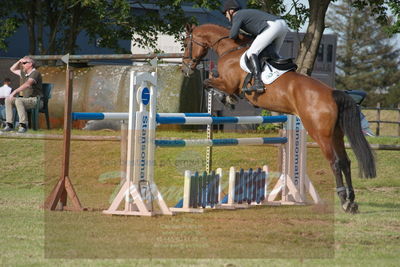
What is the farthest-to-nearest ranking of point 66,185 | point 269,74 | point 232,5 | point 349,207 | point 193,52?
point 193,52
point 232,5
point 269,74
point 349,207
point 66,185

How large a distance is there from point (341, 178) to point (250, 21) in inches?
82.1

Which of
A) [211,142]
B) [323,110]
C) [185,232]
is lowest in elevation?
[185,232]

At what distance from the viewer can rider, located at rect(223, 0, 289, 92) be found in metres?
8.97

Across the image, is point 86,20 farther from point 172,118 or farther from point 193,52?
point 172,118

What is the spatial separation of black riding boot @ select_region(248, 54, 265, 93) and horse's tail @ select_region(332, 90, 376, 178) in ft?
2.96

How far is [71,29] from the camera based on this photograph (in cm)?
2283

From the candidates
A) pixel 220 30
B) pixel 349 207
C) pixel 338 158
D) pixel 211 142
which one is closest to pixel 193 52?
pixel 220 30

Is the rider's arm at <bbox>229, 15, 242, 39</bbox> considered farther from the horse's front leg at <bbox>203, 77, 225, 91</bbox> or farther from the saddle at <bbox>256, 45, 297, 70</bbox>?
the horse's front leg at <bbox>203, 77, 225, 91</bbox>

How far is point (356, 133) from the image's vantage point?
8.43 meters

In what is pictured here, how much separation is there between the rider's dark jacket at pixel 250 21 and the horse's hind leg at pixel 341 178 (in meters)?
1.50

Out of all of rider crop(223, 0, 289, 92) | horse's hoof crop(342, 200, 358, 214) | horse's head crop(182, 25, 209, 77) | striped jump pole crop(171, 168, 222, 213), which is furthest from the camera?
horse's head crop(182, 25, 209, 77)

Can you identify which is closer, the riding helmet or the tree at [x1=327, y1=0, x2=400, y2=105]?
the riding helmet

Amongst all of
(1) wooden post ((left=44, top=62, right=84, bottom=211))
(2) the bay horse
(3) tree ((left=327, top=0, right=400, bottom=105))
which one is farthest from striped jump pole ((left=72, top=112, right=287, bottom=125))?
(3) tree ((left=327, top=0, right=400, bottom=105))

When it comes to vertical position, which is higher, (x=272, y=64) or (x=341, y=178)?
(x=272, y=64)
